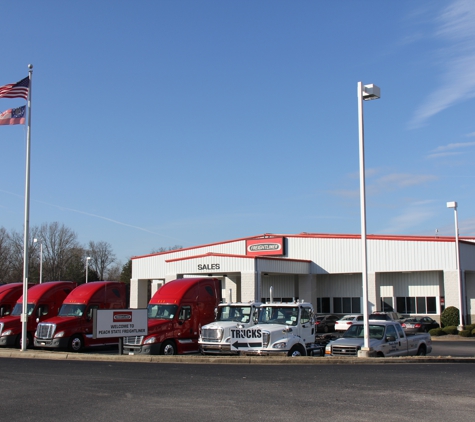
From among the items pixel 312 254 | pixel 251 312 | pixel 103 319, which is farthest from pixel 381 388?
pixel 312 254

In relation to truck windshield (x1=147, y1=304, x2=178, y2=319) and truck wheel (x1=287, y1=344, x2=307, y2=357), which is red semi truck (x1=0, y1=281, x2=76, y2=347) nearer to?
truck windshield (x1=147, y1=304, x2=178, y2=319)

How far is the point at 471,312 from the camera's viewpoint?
42.6 metres

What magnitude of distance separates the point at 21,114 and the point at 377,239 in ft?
93.7

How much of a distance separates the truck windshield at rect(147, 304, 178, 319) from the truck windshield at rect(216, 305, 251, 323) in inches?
74.0

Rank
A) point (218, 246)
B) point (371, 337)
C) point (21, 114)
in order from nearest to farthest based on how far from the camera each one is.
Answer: point (371, 337) → point (21, 114) → point (218, 246)

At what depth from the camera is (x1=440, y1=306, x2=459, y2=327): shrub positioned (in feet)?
128

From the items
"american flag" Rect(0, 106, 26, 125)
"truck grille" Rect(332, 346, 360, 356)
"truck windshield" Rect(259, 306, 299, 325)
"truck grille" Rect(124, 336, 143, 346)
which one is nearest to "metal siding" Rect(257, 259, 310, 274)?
"truck grille" Rect(124, 336, 143, 346)

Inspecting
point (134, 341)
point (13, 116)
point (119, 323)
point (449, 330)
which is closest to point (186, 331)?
point (134, 341)

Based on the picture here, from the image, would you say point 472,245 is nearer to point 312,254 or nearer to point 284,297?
point 312,254

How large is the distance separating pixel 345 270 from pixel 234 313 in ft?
84.4

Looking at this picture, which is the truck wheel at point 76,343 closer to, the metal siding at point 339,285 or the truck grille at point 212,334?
the truck grille at point 212,334

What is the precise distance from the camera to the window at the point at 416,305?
43.5 meters

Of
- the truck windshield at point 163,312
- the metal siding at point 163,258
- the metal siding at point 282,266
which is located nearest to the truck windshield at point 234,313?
the truck windshield at point 163,312

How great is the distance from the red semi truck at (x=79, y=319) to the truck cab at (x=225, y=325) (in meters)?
5.57
